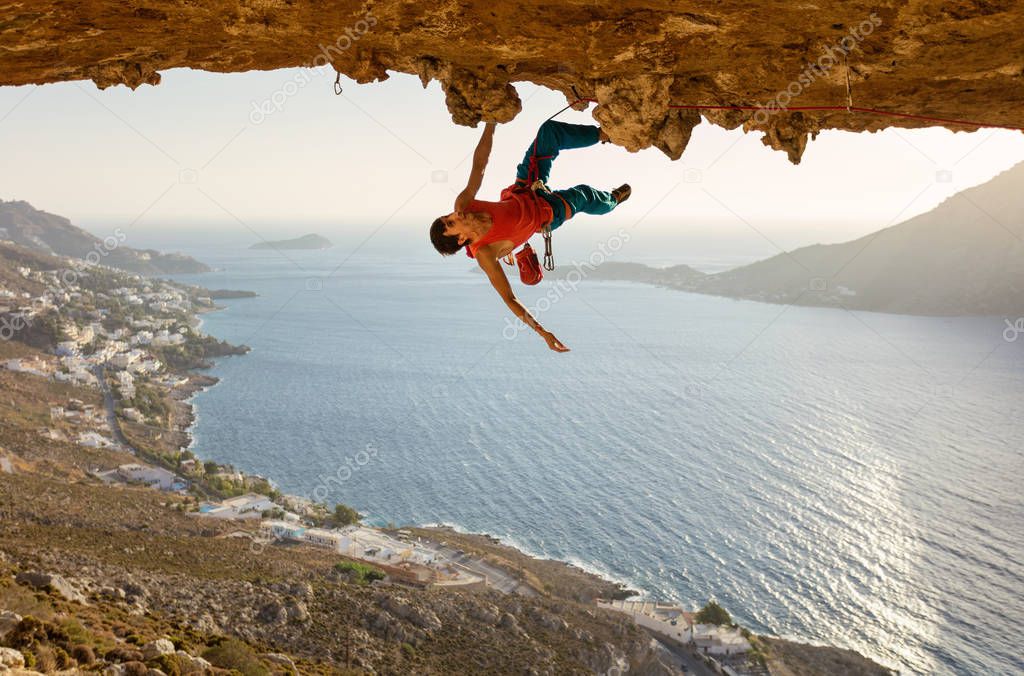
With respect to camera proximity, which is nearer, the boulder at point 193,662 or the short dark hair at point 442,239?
the short dark hair at point 442,239

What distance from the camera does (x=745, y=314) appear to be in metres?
81.6

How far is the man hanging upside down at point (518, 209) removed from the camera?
3.64m

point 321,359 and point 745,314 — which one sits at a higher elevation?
point 745,314

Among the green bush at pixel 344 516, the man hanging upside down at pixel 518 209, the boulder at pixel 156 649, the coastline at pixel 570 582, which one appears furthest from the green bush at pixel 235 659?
the green bush at pixel 344 516

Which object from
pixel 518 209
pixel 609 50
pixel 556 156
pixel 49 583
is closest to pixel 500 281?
pixel 518 209

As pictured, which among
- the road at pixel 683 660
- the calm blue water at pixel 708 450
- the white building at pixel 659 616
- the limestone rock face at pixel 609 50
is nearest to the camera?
the limestone rock face at pixel 609 50

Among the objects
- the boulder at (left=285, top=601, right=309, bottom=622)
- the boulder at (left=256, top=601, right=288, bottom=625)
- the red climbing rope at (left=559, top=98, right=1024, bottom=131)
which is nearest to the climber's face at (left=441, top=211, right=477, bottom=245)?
the red climbing rope at (left=559, top=98, right=1024, bottom=131)

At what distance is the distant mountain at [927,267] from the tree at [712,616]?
206ft

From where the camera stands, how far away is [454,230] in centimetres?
363

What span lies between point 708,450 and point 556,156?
40446 millimetres

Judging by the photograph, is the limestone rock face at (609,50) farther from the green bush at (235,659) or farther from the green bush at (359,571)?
the green bush at (359,571)

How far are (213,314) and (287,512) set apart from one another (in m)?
59.3

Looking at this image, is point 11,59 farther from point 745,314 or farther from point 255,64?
point 745,314

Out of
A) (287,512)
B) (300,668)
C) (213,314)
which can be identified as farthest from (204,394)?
(300,668)
